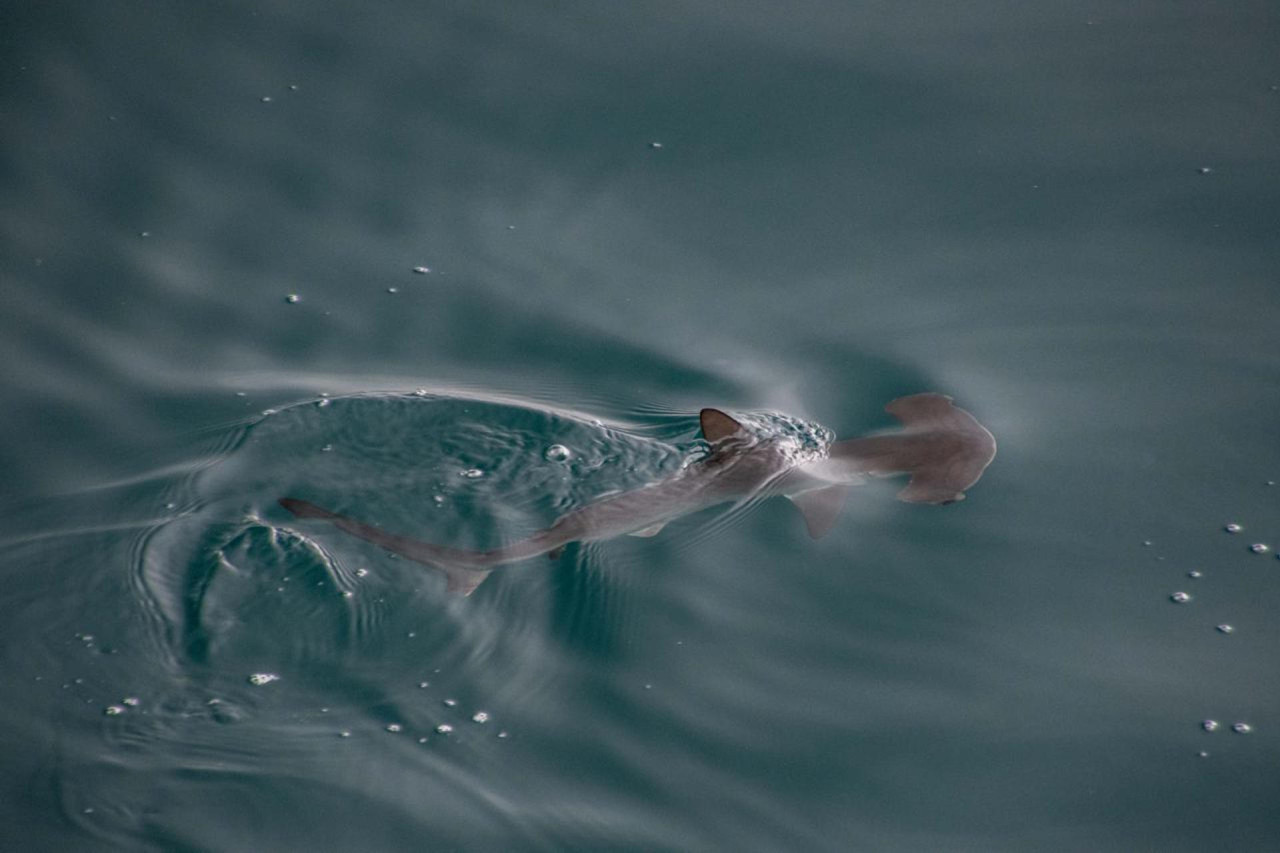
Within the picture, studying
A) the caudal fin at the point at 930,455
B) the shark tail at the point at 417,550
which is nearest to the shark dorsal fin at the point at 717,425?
the caudal fin at the point at 930,455

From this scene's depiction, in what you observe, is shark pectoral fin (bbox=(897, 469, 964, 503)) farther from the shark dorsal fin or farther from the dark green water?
the shark dorsal fin

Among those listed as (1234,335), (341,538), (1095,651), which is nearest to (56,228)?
(341,538)

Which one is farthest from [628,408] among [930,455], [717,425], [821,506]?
[930,455]

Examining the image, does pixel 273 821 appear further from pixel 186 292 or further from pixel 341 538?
pixel 186 292

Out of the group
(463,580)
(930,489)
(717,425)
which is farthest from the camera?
(930,489)

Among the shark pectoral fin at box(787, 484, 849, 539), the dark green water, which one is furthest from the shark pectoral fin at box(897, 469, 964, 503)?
the shark pectoral fin at box(787, 484, 849, 539)

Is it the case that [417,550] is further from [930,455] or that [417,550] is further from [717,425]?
[930,455]

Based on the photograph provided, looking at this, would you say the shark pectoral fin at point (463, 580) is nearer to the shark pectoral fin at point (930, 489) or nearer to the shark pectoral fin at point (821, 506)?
the shark pectoral fin at point (821, 506)
